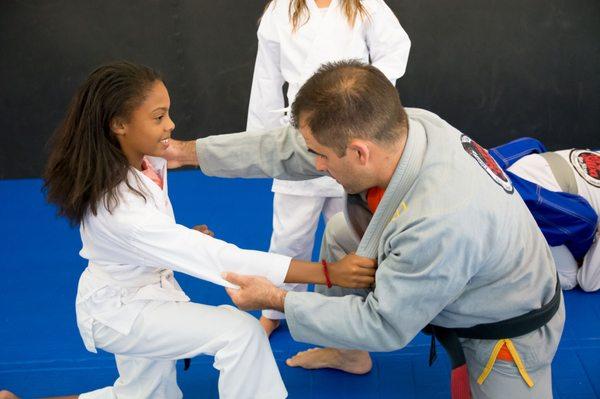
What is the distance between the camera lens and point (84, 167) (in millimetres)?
1723

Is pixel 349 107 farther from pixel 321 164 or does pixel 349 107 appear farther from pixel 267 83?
pixel 267 83

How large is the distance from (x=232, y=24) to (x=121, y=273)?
215cm

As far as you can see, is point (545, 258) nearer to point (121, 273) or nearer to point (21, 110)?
point (121, 273)

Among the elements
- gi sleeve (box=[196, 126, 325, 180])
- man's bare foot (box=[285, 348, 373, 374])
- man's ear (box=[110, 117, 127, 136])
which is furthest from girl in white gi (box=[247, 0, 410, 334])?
man's ear (box=[110, 117, 127, 136])

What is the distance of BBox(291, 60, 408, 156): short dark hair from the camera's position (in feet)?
5.14

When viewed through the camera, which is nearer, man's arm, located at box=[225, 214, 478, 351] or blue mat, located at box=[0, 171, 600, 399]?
man's arm, located at box=[225, 214, 478, 351]

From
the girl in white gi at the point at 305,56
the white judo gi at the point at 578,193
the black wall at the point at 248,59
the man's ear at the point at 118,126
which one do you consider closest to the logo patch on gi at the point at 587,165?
the white judo gi at the point at 578,193

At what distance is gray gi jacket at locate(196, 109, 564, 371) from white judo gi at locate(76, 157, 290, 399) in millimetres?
143

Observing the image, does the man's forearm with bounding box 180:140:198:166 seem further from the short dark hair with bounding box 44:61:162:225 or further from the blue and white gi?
the blue and white gi

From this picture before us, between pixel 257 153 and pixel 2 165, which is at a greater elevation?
pixel 257 153

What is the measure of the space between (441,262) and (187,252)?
1.97 ft

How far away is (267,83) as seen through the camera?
8.26ft

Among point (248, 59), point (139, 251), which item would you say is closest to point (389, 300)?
point (139, 251)

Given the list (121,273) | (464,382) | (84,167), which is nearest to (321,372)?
(464,382)
